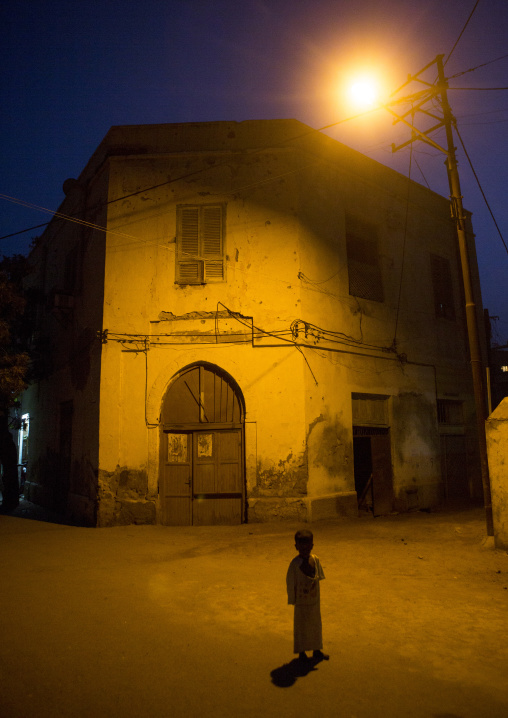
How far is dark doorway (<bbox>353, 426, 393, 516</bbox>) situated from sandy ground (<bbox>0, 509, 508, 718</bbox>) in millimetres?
3551

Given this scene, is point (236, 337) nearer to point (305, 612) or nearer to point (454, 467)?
point (305, 612)

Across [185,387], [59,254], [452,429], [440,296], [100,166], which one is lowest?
[452,429]

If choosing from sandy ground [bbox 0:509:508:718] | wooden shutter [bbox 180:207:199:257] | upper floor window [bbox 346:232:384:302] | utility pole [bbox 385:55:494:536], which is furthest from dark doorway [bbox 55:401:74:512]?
utility pole [bbox 385:55:494:536]

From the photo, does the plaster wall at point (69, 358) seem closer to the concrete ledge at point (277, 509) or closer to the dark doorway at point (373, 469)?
the concrete ledge at point (277, 509)

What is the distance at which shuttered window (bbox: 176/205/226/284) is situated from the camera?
1107cm

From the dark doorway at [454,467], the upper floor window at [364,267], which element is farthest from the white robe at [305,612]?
the dark doorway at [454,467]

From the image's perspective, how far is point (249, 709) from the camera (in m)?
3.17

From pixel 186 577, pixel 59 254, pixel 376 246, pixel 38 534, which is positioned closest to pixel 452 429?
pixel 376 246

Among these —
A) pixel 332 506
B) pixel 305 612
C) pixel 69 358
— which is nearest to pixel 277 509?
pixel 332 506

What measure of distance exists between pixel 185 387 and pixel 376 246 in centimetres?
635

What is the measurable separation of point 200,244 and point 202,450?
15.2 ft

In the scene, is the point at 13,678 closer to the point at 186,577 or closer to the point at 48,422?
the point at 186,577

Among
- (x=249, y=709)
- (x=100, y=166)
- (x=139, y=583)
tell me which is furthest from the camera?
(x=100, y=166)

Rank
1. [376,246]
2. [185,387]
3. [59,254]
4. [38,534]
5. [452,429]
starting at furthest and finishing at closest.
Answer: [59,254] → [452,429] → [376,246] → [185,387] → [38,534]
